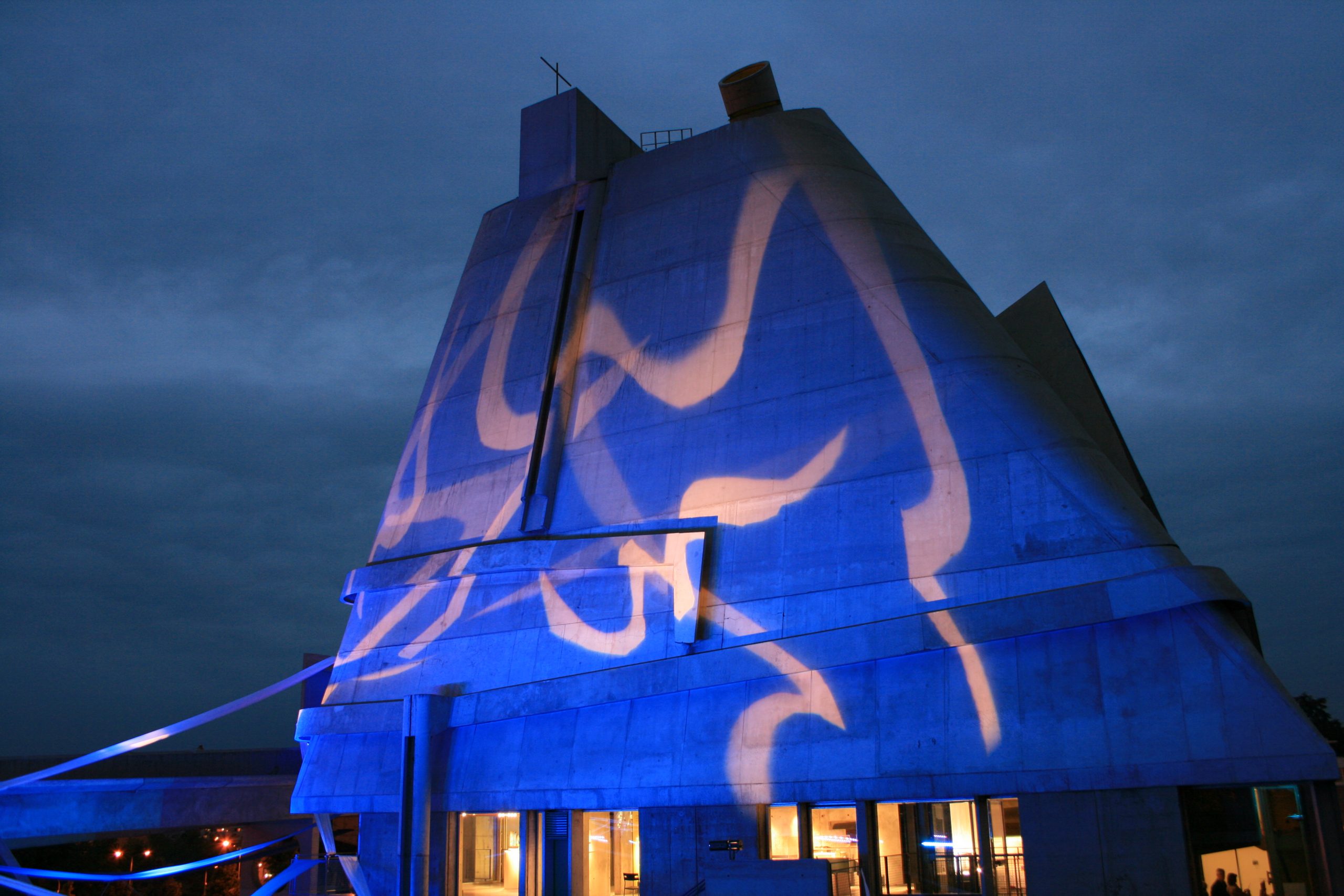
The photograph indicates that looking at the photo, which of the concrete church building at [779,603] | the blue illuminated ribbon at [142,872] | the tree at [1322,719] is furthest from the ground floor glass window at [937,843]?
the tree at [1322,719]

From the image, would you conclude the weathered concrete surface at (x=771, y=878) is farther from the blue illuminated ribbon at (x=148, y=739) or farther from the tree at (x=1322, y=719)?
the tree at (x=1322, y=719)

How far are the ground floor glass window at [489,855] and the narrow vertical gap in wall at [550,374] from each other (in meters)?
5.17

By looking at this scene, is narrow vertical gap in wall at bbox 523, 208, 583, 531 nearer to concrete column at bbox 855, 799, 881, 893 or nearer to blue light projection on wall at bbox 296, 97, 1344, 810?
blue light projection on wall at bbox 296, 97, 1344, 810

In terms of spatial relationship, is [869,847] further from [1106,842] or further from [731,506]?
[731,506]

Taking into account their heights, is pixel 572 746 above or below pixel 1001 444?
below

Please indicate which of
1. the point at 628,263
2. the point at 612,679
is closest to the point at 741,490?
the point at 612,679

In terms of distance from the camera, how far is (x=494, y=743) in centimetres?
1788

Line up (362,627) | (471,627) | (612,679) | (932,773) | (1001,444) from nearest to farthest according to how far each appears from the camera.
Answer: (932,773)
(1001,444)
(612,679)
(471,627)
(362,627)

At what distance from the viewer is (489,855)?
58.8ft

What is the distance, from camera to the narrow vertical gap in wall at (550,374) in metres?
19.6

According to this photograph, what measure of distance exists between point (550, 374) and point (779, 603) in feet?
24.5

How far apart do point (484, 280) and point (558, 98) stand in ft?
15.8

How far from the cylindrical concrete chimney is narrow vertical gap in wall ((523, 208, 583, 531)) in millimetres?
4149

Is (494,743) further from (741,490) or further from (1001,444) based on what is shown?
(1001,444)
